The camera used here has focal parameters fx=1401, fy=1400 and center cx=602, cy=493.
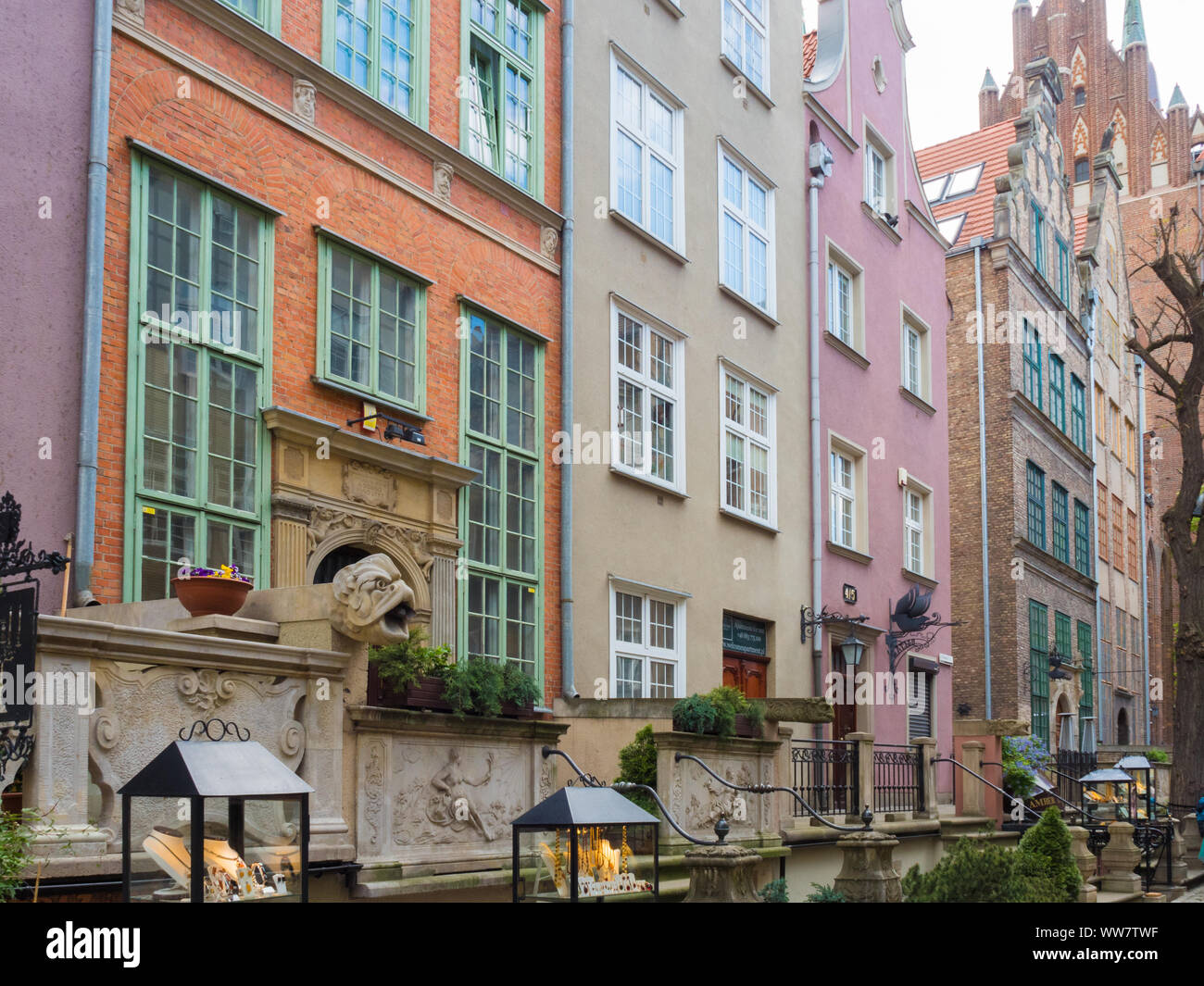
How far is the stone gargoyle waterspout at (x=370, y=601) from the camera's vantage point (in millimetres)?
8992

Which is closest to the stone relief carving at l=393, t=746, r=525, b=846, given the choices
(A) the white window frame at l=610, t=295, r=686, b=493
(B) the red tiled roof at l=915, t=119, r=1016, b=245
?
(A) the white window frame at l=610, t=295, r=686, b=493

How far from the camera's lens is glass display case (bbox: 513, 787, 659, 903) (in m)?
8.42

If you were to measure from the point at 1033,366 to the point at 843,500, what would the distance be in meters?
12.9

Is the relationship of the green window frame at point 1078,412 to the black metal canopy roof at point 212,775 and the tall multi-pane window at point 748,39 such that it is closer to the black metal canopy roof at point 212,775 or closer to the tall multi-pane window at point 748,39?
the tall multi-pane window at point 748,39

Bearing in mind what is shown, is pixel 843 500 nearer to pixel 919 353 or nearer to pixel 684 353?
pixel 919 353

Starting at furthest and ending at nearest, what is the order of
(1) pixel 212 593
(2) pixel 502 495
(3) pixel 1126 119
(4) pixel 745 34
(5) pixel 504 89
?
(3) pixel 1126 119
(4) pixel 745 34
(5) pixel 504 89
(2) pixel 502 495
(1) pixel 212 593

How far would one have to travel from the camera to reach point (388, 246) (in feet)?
44.9

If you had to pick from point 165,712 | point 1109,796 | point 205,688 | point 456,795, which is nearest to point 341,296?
point 456,795

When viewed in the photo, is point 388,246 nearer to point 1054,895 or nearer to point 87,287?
point 87,287

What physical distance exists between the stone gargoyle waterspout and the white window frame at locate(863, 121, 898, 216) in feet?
59.8

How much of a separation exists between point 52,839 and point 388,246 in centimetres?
790

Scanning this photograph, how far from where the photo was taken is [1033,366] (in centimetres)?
3425

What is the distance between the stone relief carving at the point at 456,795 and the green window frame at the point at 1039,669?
930 inches
